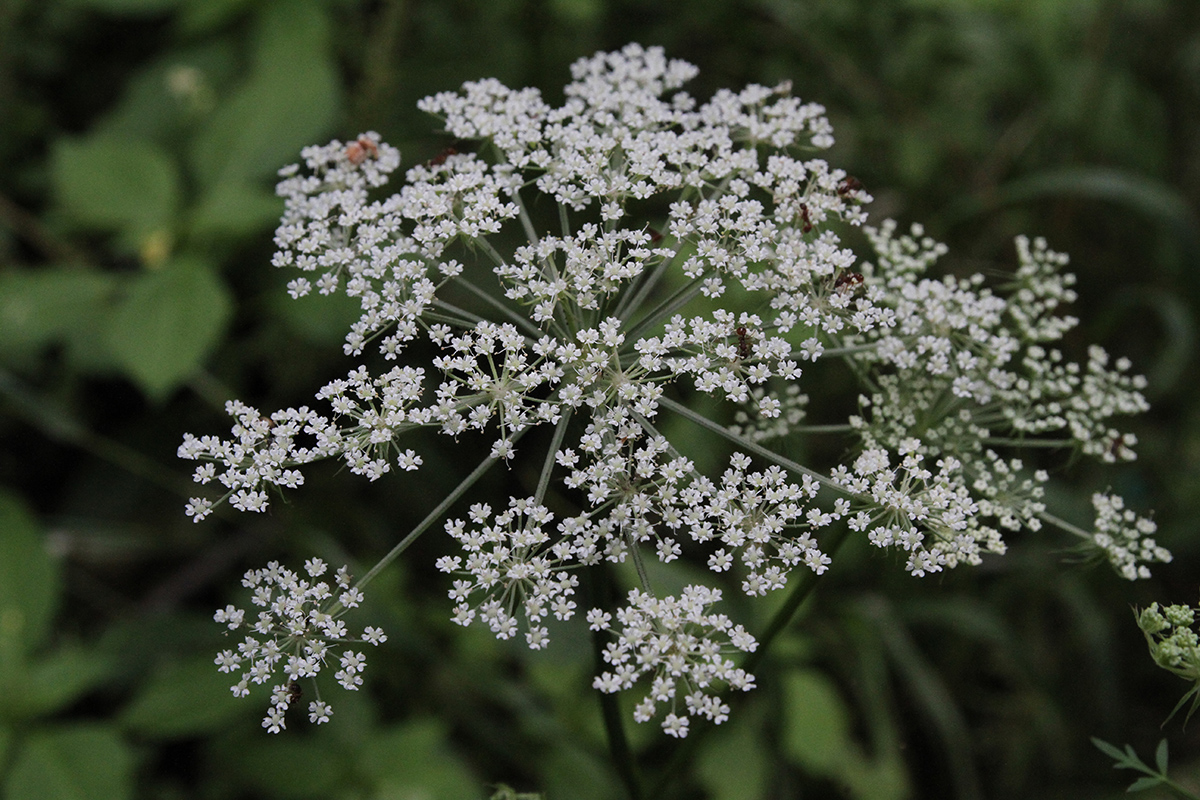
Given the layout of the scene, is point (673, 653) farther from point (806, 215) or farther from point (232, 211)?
point (232, 211)

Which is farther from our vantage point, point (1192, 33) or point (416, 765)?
point (1192, 33)

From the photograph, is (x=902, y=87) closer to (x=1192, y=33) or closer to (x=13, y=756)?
(x=1192, y=33)

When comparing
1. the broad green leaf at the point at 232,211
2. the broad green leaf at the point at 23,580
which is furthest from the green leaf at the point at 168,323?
the broad green leaf at the point at 23,580

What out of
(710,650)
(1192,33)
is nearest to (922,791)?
(710,650)

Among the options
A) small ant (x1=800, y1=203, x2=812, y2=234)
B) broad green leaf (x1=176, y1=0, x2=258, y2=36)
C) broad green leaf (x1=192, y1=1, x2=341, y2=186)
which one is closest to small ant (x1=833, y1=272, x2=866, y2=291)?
small ant (x1=800, y1=203, x2=812, y2=234)

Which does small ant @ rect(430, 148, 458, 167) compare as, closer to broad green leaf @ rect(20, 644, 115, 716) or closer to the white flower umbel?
the white flower umbel

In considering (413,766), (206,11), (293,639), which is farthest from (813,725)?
(206,11)

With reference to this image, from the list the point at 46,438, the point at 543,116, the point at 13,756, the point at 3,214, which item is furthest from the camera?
the point at 46,438
